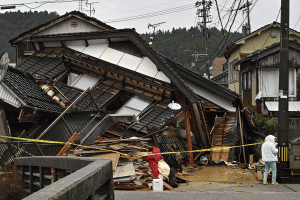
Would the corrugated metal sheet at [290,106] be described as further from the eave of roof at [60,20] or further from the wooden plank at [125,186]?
the wooden plank at [125,186]

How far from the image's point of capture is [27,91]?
13.8m

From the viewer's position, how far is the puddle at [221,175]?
12906 millimetres

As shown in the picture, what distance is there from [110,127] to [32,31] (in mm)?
12222

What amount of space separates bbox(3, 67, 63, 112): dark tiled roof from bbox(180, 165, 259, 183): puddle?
6.23 meters

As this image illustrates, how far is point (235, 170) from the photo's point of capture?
1521cm

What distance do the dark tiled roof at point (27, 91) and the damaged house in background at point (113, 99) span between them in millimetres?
46

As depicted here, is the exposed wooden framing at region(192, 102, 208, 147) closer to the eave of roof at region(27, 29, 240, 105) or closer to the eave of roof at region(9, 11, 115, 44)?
the eave of roof at region(27, 29, 240, 105)

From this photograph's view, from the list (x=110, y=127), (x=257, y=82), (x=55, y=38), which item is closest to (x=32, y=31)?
(x=55, y=38)

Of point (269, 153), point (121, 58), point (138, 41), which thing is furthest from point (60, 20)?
point (269, 153)

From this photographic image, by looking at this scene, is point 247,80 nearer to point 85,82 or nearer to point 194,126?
point 194,126

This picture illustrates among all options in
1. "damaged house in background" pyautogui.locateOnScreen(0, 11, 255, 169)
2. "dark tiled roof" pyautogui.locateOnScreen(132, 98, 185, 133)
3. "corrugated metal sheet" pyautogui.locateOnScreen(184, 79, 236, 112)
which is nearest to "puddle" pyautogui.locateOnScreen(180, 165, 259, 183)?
"damaged house in background" pyautogui.locateOnScreen(0, 11, 255, 169)

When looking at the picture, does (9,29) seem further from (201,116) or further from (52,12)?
(201,116)

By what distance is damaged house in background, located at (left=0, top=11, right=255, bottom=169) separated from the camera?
13148mm

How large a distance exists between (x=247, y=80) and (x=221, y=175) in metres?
14.6
